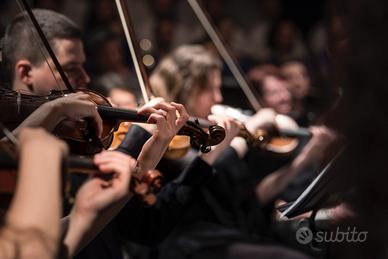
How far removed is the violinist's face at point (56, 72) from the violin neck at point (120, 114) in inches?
4.4

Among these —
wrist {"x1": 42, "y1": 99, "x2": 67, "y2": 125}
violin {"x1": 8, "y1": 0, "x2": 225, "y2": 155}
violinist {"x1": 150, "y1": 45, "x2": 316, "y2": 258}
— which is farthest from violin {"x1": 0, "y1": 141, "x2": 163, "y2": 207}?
violinist {"x1": 150, "y1": 45, "x2": 316, "y2": 258}

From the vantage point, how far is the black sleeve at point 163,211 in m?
1.99

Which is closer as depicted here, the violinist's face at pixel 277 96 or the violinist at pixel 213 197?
the violinist at pixel 213 197

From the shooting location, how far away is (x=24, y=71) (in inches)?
72.5

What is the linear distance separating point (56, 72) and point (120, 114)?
8.0 inches

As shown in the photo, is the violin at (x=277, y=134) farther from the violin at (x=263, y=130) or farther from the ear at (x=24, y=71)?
the ear at (x=24, y=71)

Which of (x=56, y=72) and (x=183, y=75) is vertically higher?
(x=56, y=72)

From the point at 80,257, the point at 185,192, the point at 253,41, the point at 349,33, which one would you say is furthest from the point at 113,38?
the point at 349,33

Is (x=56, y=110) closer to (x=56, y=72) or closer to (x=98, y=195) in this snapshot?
(x=98, y=195)

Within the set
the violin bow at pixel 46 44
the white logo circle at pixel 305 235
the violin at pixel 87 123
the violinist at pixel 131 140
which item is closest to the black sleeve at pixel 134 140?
the violinist at pixel 131 140

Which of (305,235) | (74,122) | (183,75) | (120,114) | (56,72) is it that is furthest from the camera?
(183,75)

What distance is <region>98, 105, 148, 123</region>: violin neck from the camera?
1.60m

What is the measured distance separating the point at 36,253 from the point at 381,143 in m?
0.51

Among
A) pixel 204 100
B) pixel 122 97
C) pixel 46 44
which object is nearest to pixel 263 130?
pixel 204 100
